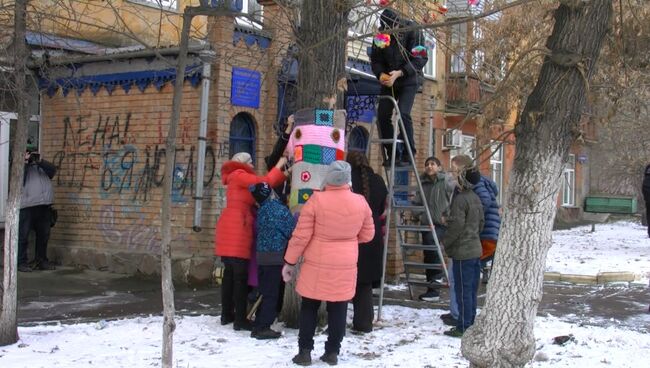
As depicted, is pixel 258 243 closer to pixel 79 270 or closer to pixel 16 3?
pixel 16 3

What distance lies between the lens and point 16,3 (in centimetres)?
597

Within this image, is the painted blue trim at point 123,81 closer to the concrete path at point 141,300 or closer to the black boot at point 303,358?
the concrete path at point 141,300

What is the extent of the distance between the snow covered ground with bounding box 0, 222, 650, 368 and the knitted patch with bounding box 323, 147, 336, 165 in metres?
1.63

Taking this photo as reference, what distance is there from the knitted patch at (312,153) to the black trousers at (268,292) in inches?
40.7

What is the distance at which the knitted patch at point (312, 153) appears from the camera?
22.1ft

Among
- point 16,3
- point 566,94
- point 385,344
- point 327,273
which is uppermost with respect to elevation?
point 16,3

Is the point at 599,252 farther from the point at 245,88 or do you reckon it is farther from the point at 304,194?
the point at 304,194

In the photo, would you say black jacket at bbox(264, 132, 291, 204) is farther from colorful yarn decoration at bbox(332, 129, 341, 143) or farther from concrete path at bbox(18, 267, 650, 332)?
concrete path at bbox(18, 267, 650, 332)

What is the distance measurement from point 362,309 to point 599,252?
11356mm

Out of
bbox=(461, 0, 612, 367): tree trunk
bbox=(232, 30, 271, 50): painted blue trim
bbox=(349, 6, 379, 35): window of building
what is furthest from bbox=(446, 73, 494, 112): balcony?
bbox=(461, 0, 612, 367): tree trunk

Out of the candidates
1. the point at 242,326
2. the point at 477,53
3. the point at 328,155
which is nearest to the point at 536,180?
the point at 328,155

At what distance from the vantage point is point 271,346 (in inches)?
249

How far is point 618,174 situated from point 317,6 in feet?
78.0

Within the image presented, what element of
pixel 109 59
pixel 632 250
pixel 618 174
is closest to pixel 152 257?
pixel 109 59
